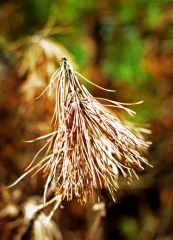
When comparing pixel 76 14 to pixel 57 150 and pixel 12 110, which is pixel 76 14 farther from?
pixel 57 150

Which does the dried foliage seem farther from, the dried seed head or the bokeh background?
the bokeh background

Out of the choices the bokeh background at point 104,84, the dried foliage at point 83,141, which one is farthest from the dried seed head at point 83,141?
the bokeh background at point 104,84

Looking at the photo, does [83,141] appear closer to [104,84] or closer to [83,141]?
[83,141]

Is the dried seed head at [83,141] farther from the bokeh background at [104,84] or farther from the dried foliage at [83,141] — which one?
the bokeh background at [104,84]

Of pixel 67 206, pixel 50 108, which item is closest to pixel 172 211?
pixel 67 206

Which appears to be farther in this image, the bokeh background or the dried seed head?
the bokeh background

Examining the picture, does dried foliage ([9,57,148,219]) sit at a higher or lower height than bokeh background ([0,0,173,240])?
lower

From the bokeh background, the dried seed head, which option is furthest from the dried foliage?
the bokeh background

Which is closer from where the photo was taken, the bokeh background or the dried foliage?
the dried foliage
